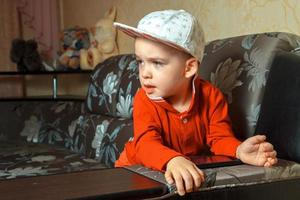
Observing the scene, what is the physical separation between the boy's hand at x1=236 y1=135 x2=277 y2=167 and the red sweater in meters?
0.10

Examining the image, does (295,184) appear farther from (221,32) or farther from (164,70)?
(221,32)

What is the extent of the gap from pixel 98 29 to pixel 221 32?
105cm

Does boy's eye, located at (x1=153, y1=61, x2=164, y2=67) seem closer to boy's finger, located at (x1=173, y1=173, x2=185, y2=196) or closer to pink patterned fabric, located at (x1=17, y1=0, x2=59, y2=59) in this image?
boy's finger, located at (x1=173, y1=173, x2=185, y2=196)

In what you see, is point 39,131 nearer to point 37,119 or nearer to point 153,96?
point 37,119

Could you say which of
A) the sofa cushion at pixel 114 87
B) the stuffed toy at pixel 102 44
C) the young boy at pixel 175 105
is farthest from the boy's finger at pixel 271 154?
the stuffed toy at pixel 102 44

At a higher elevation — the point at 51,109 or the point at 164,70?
the point at 164,70

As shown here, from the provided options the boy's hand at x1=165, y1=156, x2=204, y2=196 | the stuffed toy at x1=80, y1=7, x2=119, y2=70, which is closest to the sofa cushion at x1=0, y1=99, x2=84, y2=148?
the stuffed toy at x1=80, y1=7, x2=119, y2=70

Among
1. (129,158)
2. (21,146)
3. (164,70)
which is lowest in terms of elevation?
(21,146)

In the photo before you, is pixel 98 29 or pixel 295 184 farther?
pixel 98 29

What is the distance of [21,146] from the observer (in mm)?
2350

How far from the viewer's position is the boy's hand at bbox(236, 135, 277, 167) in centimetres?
103

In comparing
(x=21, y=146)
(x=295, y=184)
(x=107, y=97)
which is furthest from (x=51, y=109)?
(x=295, y=184)

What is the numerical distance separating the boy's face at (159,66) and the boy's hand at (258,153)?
0.23 meters

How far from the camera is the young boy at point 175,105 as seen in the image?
1.06 m
